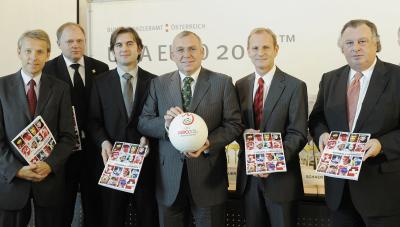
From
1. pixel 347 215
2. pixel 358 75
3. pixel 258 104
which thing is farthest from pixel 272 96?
pixel 347 215

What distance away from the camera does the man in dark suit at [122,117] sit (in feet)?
8.90

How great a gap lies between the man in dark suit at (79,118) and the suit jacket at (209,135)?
577 mm

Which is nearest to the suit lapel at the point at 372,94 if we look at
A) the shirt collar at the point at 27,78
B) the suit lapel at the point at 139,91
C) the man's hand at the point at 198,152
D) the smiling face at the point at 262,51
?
the smiling face at the point at 262,51

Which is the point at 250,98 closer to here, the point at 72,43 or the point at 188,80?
A: the point at 188,80

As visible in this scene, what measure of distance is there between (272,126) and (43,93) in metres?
1.40

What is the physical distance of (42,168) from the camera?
2.41 metres

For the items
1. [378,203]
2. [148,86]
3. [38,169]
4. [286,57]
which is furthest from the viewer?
[286,57]

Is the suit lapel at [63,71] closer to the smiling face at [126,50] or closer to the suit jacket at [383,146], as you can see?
the smiling face at [126,50]

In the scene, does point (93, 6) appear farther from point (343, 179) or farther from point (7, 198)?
point (343, 179)

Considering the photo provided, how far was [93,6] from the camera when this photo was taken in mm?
4262

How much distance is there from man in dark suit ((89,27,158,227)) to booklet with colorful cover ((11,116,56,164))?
0.35 metres

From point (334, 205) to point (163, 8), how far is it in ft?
8.55

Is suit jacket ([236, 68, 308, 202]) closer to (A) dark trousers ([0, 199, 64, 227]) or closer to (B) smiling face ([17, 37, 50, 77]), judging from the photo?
(A) dark trousers ([0, 199, 64, 227])

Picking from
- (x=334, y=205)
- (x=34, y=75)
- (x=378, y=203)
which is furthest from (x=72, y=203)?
(x=378, y=203)
